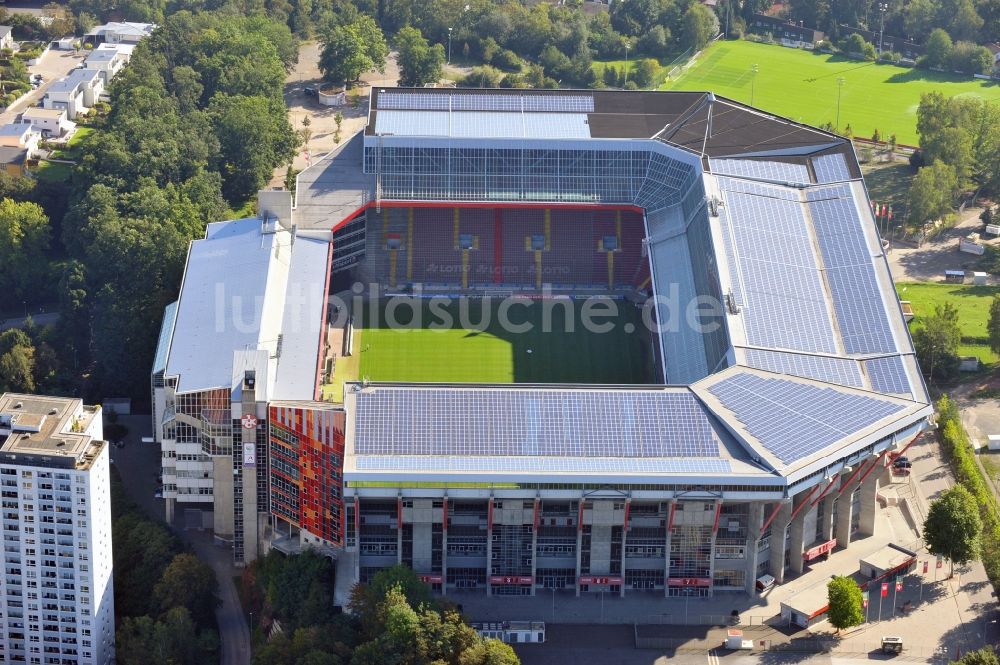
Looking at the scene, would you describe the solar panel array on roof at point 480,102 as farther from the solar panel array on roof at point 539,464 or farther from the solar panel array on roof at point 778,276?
the solar panel array on roof at point 539,464

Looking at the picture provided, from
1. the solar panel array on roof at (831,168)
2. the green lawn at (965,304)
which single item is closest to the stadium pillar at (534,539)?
the solar panel array on roof at (831,168)

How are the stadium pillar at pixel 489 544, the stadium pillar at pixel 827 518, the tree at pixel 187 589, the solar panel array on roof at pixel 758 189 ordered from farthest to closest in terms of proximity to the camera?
the solar panel array on roof at pixel 758 189 → the stadium pillar at pixel 827 518 → the tree at pixel 187 589 → the stadium pillar at pixel 489 544

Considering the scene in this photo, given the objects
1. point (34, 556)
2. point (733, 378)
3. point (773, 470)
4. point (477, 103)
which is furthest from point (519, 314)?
point (34, 556)

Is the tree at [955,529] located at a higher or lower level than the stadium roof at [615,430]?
lower

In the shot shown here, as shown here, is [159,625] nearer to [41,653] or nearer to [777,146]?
[41,653]

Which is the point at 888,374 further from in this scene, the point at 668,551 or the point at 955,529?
the point at 668,551

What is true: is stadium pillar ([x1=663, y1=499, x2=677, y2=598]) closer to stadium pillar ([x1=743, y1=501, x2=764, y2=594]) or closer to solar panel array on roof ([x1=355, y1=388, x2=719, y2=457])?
solar panel array on roof ([x1=355, y1=388, x2=719, y2=457])
